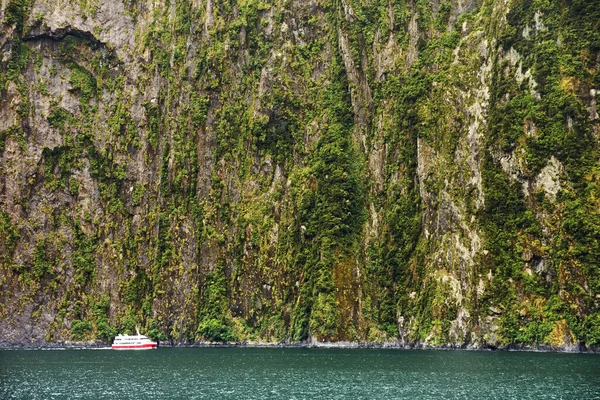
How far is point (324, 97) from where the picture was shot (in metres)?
113

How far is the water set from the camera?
52.3 meters

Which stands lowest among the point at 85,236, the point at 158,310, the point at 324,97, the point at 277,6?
the point at 158,310

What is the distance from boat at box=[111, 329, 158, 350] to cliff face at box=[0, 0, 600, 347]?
3.56m

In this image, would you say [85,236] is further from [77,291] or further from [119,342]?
[119,342]

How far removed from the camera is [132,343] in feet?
336

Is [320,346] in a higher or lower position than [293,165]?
lower

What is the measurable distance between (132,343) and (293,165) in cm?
3129

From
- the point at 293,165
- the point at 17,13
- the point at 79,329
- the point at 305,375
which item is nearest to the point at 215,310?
the point at 79,329

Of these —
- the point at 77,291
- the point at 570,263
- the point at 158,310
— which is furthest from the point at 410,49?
the point at 77,291

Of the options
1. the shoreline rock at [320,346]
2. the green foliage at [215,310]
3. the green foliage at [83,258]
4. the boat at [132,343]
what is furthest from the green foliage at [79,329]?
the green foliage at [215,310]

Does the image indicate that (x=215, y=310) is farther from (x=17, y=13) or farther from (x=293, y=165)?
(x=17, y=13)

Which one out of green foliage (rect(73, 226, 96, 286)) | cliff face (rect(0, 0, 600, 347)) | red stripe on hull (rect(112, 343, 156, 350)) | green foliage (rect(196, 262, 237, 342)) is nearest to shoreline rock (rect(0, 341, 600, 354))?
cliff face (rect(0, 0, 600, 347))

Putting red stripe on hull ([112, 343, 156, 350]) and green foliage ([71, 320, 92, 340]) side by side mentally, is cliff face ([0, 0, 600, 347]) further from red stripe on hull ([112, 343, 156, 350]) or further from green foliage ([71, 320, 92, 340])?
red stripe on hull ([112, 343, 156, 350])

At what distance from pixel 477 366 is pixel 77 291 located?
59511 millimetres
